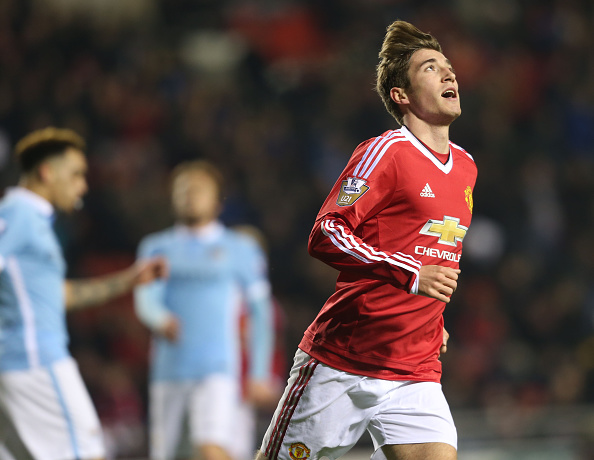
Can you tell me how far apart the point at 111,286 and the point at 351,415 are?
2.34m

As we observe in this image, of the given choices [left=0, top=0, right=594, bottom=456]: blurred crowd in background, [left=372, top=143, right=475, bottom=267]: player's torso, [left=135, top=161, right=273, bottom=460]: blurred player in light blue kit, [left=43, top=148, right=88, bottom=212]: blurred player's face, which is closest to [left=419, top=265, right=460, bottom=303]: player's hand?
[left=372, top=143, right=475, bottom=267]: player's torso

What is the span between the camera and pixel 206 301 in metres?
6.48

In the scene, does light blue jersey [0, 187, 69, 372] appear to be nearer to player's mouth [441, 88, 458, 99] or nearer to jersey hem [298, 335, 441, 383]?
jersey hem [298, 335, 441, 383]

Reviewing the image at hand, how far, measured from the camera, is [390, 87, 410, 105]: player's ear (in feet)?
11.8

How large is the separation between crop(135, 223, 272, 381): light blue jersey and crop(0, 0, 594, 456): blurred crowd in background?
1832mm

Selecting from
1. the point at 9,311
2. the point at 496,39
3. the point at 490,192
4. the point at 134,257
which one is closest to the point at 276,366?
the point at 134,257

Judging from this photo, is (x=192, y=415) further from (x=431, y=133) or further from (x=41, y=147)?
(x=431, y=133)

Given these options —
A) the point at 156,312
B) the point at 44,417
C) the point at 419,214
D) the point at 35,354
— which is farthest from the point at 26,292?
the point at 419,214

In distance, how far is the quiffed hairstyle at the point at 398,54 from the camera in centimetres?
363

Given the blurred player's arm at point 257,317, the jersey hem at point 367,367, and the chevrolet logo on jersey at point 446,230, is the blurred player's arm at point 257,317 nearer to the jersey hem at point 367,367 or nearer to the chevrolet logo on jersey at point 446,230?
the jersey hem at point 367,367

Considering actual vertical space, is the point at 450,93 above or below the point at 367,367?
above

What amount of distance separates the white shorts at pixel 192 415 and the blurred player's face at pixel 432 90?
10.4 ft

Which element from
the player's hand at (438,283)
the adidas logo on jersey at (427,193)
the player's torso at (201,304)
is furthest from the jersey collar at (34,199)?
the player's hand at (438,283)

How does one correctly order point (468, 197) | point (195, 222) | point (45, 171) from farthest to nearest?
point (195, 222) → point (45, 171) → point (468, 197)
